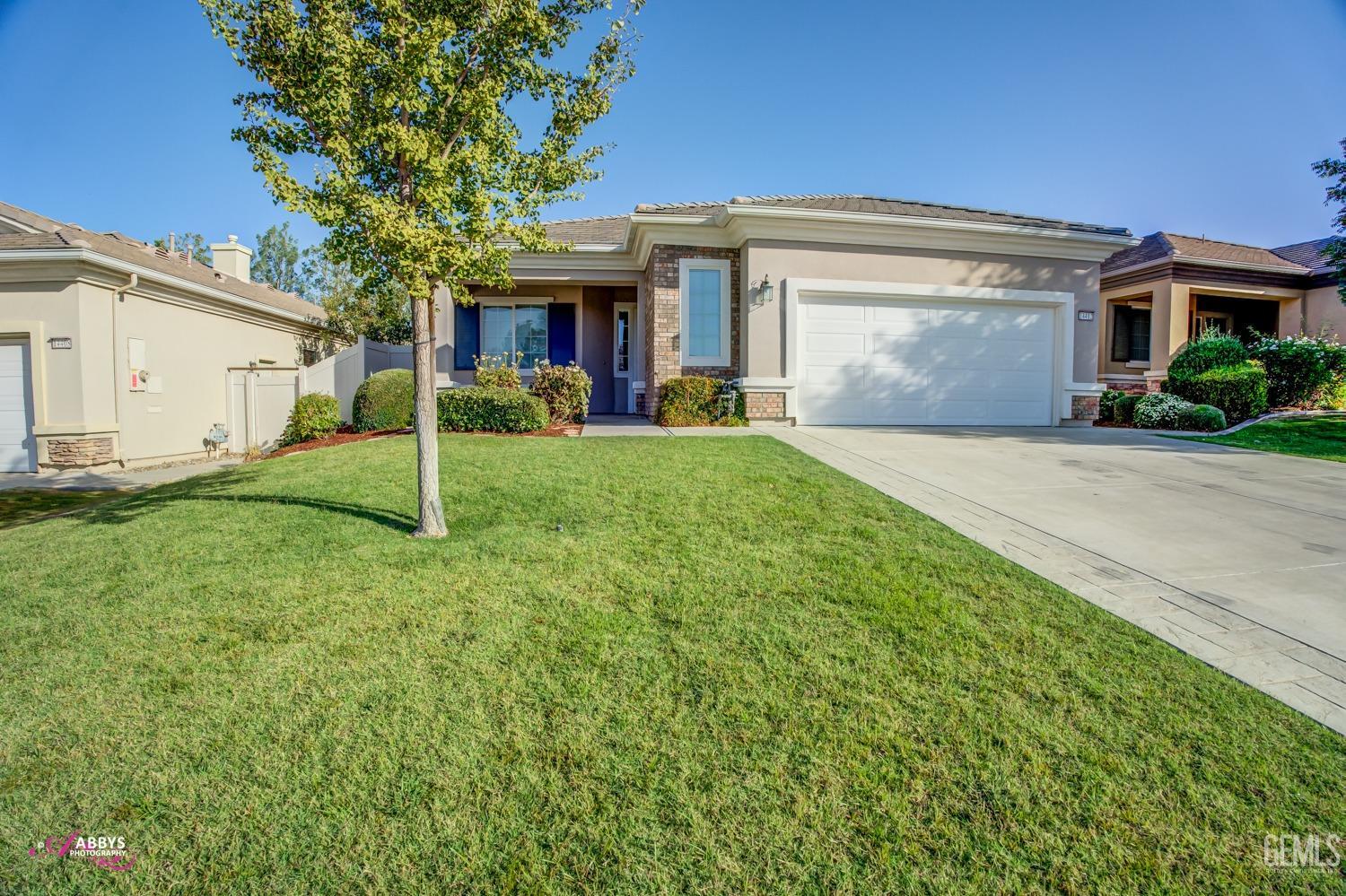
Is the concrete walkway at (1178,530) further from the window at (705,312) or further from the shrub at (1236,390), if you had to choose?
the shrub at (1236,390)

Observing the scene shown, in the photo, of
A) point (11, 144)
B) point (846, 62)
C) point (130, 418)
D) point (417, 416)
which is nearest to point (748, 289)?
point (846, 62)

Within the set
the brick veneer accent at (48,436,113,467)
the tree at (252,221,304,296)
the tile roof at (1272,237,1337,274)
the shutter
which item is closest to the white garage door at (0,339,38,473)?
the brick veneer accent at (48,436,113,467)

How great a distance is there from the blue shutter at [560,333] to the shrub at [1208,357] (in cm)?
1315

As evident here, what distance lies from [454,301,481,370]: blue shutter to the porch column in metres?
16.9

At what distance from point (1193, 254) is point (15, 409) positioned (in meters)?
25.7

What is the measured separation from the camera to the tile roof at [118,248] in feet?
30.6

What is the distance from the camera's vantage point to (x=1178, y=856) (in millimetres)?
1794

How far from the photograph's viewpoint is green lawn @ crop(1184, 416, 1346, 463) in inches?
315

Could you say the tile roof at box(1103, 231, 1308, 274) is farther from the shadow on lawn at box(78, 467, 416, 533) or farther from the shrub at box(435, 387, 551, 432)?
the shadow on lawn at box(78, 467, 416, 533)

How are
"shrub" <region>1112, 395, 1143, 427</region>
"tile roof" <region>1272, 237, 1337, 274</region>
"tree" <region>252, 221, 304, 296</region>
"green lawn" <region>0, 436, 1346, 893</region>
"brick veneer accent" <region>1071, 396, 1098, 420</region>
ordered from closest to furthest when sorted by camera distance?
"green lawn" <region>0, 436, 1346, 893</region> → "brick veneer accent" <region>1071, 396, 1098, 420</region> → "shrub" <region>1112, 395, 1143, 427</region> → "tile roof" <region>1272, 237, 1337, 274</region> → "tree" <region>252, 221, 304, 296</region>

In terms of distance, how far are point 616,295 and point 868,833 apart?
13.3 meters

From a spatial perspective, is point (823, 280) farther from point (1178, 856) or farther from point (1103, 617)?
point (1178, 856)

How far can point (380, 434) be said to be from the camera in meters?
10.0

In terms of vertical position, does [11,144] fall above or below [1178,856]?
above
